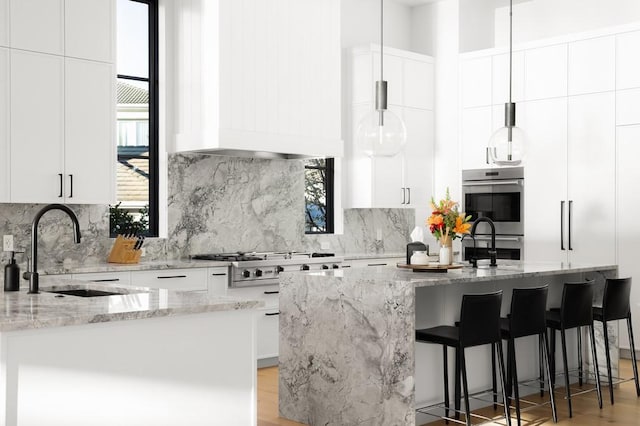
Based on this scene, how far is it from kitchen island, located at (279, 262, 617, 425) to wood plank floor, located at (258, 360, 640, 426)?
213 mm

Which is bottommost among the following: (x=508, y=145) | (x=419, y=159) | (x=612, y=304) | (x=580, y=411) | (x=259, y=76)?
(x=580, y=411)

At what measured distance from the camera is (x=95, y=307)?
3.04 metres

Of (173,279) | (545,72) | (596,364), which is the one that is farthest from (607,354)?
(173,279)

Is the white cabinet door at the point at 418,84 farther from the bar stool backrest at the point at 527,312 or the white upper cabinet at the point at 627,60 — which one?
the bar stool backrest at the point at 527,312

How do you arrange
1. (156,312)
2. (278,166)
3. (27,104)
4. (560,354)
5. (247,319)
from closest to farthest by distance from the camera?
1. (156,312)
2. (247,319)
3. (27,104)
4. (560,354)
5. (278,166)

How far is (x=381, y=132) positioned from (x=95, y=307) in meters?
2.33

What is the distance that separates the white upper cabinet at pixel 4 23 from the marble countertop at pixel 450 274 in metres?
2.57

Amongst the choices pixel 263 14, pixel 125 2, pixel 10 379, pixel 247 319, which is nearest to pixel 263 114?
pixel 263 14

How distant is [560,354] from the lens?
5.92m

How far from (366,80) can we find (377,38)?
84cm

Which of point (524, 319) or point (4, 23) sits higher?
point (4, 23)

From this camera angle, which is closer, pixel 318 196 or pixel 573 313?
pixel 573 313

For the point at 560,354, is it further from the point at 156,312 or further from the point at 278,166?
the point at 156,312

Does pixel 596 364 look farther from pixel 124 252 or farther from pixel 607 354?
pixel 124 252
